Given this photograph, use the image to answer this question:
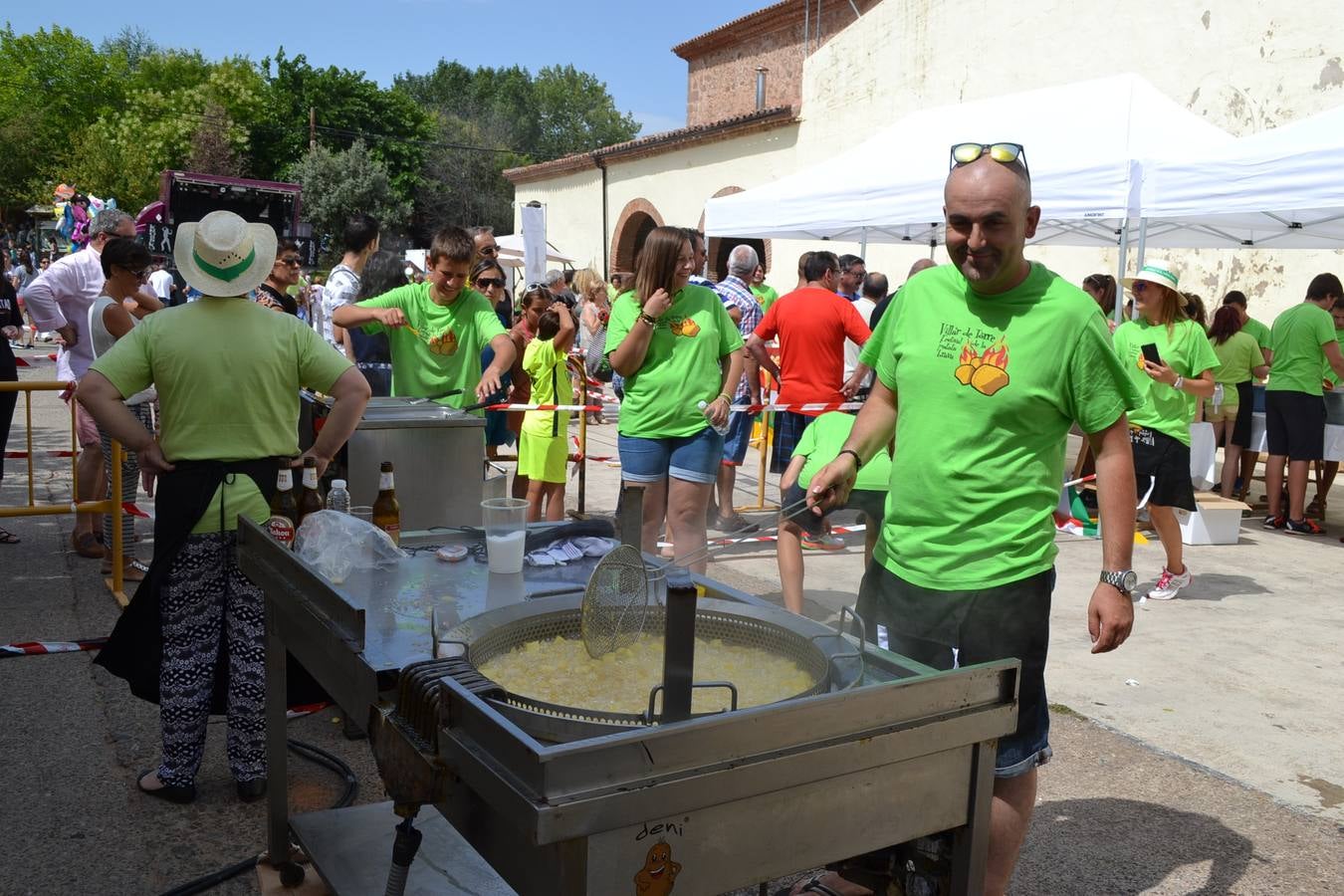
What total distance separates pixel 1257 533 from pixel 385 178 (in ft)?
158

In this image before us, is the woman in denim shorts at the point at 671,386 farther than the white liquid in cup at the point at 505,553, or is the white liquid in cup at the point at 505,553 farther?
the woman in denim shorts at the point at 671,386

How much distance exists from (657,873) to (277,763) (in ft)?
5.85

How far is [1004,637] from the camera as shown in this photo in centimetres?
244

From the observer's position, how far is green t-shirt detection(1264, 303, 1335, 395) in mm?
8375

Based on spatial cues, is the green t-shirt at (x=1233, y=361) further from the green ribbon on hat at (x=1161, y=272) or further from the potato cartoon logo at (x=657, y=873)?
the potato cartoon logo at (x=657, y=873)

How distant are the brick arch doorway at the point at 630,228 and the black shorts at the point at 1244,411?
1646cm

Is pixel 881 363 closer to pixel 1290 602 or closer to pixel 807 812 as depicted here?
pixel 807 812

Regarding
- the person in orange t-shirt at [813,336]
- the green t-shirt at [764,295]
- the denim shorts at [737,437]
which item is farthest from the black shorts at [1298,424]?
the green t-shirt at [764,295]

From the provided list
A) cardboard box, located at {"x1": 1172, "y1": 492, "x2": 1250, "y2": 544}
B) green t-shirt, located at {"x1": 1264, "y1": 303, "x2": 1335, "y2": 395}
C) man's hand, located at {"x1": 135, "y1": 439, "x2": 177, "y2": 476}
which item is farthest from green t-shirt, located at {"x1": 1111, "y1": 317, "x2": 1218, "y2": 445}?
man's hand, located at {"x1": 135, "y1": 439, "x2": 177, "y2": 476}

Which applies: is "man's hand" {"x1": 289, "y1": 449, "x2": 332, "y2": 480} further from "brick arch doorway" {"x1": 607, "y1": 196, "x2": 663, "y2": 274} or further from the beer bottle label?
"brick arch doorway" {"x1": 607, "y1": 196, "x2": 663, "y2": 274}

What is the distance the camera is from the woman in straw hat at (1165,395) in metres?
6.49

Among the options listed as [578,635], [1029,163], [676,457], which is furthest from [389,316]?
[1029,163]

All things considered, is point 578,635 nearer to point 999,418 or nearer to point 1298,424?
point 999,418

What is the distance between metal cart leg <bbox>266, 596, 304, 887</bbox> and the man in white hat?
148 centimetres
